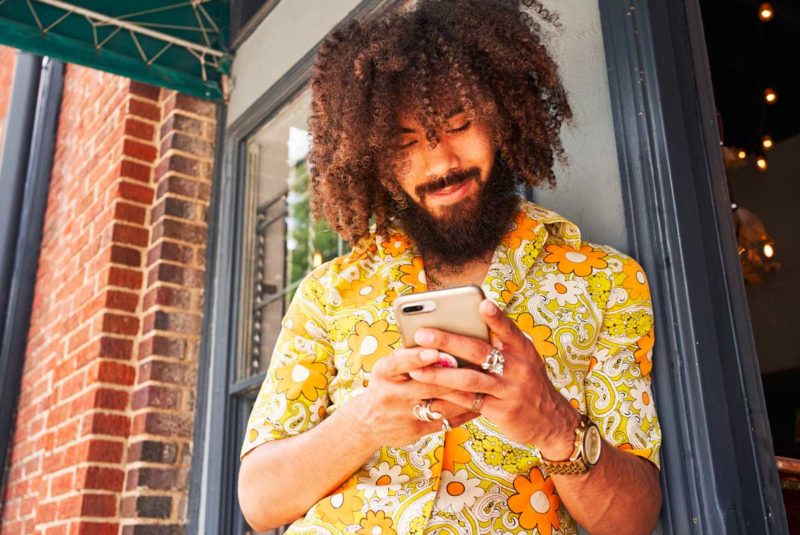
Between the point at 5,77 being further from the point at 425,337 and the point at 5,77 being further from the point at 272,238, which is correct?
the point at 425,337

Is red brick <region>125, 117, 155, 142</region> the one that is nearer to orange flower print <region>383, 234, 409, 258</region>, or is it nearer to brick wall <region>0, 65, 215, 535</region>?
brick wall <region>0, 65, 215, 535</region>

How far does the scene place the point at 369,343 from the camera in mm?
1645

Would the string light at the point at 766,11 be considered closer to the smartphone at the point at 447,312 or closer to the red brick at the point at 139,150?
the red brick at the point at 139,150

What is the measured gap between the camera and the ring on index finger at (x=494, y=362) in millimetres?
1233

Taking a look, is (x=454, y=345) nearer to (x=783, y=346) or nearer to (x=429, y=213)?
(x=429, y=213)

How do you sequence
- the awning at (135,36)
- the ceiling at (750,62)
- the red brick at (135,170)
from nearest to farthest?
the awning at (135,36) < the red brick at (135,170) < the ceiling at (750,62)

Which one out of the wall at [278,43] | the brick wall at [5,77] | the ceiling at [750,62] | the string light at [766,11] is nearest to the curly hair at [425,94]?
the wall at [278,43]

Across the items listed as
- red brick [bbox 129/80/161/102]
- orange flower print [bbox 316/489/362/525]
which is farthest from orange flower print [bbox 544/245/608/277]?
red brick [bbox 129/80/161/102]

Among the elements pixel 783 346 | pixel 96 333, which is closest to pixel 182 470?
pixel 96 333

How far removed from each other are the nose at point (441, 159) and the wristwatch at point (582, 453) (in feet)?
2.10

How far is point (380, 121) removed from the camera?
1815 millimetres

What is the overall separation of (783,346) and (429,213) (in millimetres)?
5415

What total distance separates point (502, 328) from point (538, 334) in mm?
382

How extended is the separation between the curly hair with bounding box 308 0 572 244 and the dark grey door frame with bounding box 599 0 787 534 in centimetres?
19
